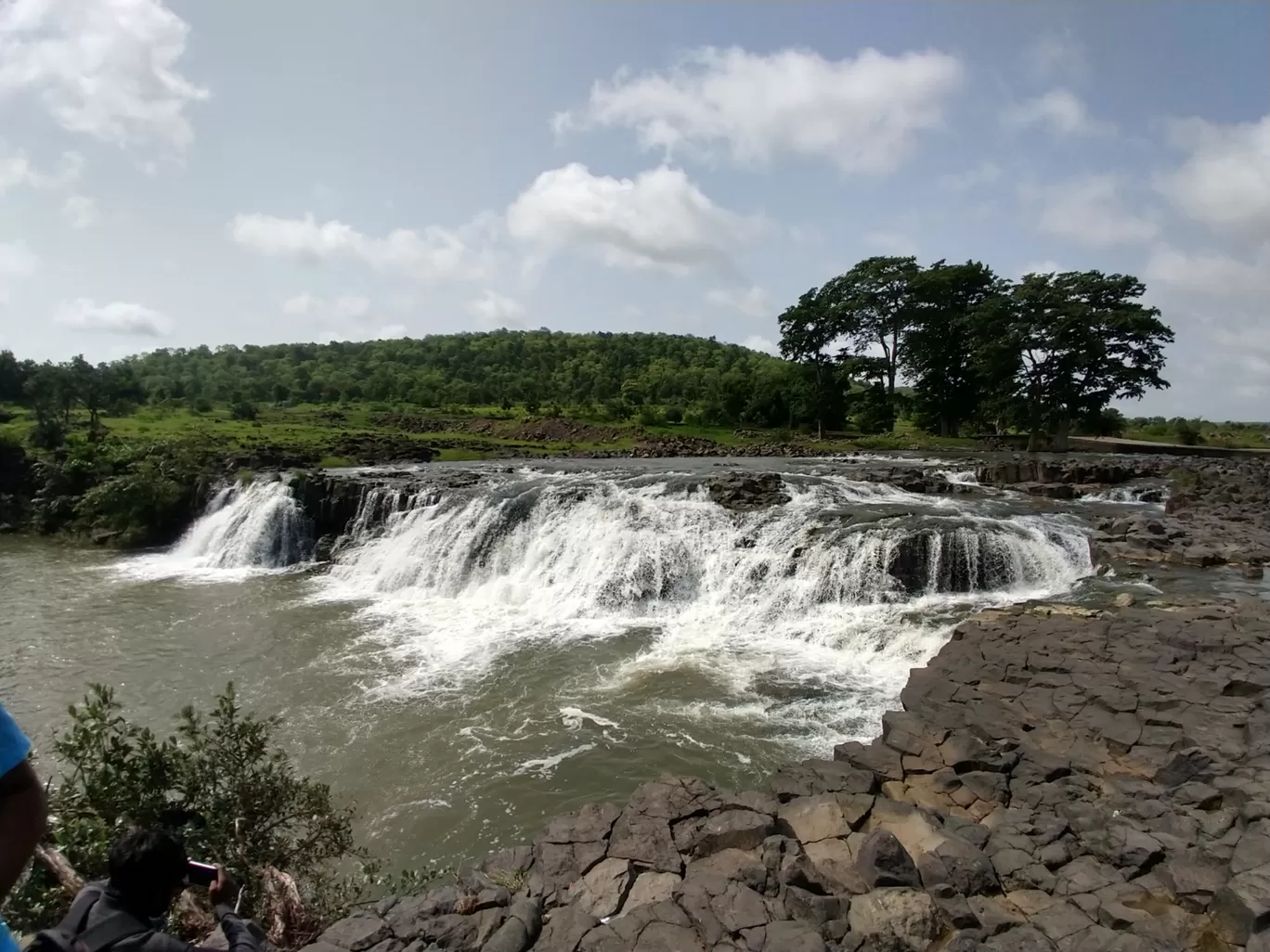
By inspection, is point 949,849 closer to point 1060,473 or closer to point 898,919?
point 898,919

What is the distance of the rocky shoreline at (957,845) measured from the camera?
4855 millimetres

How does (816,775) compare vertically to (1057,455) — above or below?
below

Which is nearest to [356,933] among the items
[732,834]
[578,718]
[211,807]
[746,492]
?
[211,807]

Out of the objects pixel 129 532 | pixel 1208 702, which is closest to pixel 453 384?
pixel 129 532

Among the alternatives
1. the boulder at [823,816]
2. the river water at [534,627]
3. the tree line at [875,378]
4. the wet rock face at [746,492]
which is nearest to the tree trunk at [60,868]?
the river water at [534,627]

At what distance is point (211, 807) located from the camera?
5.98 m

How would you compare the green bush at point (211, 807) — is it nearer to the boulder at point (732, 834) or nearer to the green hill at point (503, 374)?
the boulder at point (732, 834)

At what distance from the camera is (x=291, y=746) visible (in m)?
10.3

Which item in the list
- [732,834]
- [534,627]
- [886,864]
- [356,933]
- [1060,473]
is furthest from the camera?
[1060,473]

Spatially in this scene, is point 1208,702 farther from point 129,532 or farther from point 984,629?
point 129,532

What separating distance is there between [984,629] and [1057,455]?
28409mm

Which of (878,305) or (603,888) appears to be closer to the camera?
(603,888)

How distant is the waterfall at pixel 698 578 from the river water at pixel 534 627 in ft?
0.22

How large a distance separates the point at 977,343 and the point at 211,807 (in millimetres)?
43092
